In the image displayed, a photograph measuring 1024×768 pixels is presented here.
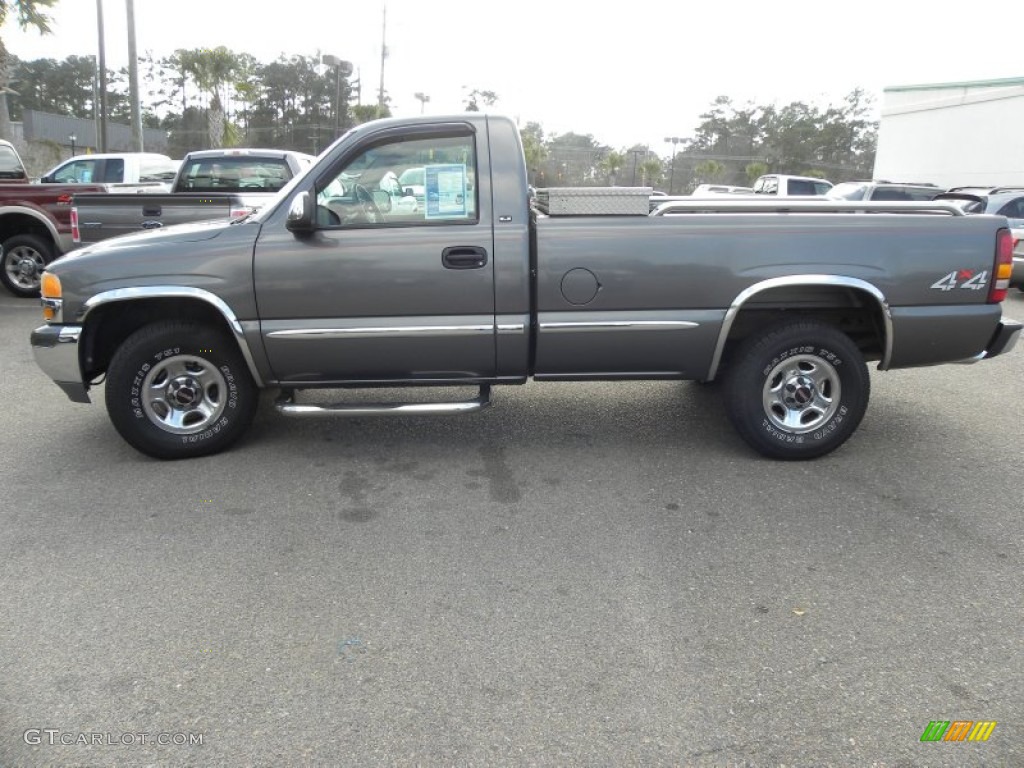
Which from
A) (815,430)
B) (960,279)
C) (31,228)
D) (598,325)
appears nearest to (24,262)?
(31,228)

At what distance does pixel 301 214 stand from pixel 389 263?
54 cm

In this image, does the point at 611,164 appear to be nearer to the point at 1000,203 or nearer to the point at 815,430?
the point at 1000,203

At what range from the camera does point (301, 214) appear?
4242 millimetres

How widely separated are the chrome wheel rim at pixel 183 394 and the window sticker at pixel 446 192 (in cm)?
164

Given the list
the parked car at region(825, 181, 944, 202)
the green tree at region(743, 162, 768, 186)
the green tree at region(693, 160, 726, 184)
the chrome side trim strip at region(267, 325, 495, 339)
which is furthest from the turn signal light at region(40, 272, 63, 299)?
the green tree at region(743, 162, 768, 186)

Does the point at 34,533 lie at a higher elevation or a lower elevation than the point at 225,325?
lower

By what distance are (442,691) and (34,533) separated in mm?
A: 2398

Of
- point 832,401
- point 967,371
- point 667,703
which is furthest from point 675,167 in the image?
point 667,703

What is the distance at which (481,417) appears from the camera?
5.61 meters

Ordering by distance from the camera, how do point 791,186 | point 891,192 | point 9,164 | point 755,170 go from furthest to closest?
point 755,170 → point 791,186 → point 891,192 → point 9,164

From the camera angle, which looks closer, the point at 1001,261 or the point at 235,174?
the point at 1001,261

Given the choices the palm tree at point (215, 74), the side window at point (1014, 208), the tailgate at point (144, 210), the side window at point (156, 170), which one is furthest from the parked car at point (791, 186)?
the palm tree at point (215, 74)

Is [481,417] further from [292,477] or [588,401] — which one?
[292,477]
